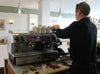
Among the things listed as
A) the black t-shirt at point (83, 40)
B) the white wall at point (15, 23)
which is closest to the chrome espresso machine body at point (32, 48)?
the black t-shirt at point (83, 40)

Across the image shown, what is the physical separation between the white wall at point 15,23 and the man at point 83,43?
16.4ft

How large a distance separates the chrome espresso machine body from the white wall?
441 cm

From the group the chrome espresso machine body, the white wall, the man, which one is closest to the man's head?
the man

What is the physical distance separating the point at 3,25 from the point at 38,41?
15.2 ft

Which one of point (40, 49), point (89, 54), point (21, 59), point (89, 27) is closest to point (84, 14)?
A: point (89, 27)

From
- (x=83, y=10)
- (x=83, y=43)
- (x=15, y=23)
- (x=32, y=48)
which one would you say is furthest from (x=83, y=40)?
(x=15, y=23)

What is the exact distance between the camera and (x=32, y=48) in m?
1.69

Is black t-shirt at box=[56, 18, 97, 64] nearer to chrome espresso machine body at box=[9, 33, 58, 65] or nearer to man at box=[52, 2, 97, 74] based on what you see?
man at box=[52, 2, 97, 74]

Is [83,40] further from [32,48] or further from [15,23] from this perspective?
[15,23]

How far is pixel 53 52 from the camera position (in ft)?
5.53

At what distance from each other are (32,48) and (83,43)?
80 cm

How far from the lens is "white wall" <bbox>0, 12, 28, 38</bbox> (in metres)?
5.62

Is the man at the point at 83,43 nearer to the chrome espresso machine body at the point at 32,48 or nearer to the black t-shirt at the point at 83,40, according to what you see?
the black t-shirt at the point at 83,40

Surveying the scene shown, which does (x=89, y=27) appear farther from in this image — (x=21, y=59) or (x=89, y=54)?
(x=21, y=59)
